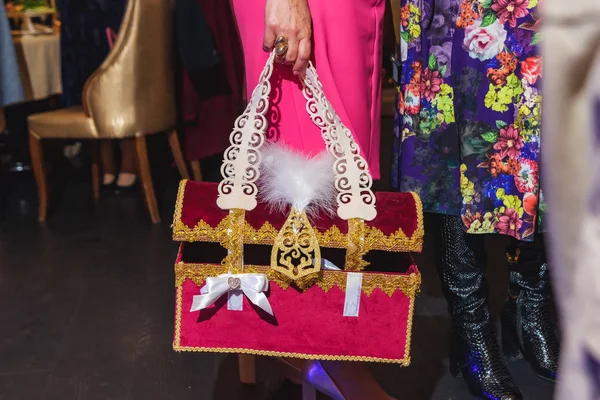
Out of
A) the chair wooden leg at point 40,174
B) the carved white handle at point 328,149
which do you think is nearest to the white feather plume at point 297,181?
the carved white handle at point 328,149

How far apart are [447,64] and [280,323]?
2.00 feet

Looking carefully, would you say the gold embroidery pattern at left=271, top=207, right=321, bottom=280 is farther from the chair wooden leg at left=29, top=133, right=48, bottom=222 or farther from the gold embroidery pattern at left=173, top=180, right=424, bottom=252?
the chair wooden leg at left=29, top=133, right=48, bottom=222

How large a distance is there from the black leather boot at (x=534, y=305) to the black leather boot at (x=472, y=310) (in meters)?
0.11

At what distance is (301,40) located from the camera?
3.68 feet

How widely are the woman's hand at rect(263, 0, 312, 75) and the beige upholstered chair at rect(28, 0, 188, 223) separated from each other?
1605 millimetres

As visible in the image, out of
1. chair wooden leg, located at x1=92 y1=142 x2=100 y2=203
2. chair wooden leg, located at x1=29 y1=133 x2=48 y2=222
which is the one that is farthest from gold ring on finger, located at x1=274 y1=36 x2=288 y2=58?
chair wooden leg, located at x1=92 y1=142 x2=100 y2=203

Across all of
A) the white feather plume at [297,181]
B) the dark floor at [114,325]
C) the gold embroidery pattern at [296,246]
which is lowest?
the dark floor at [114,325]

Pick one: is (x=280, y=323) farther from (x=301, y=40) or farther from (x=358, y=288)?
(x=301, y=40)

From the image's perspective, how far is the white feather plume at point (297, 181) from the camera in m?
1.10

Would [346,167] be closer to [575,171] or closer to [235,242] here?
[235,242]

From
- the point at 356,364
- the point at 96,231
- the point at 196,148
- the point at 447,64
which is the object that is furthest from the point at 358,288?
the point at 196,148

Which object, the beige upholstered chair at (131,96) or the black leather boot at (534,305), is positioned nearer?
the black leather boot at (534,305)

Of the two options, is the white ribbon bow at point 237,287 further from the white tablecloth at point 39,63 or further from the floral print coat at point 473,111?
the white tablecloth at point 39,63

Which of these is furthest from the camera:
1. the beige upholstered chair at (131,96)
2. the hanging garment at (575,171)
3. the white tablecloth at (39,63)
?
the white tablecloth at (39,63)
